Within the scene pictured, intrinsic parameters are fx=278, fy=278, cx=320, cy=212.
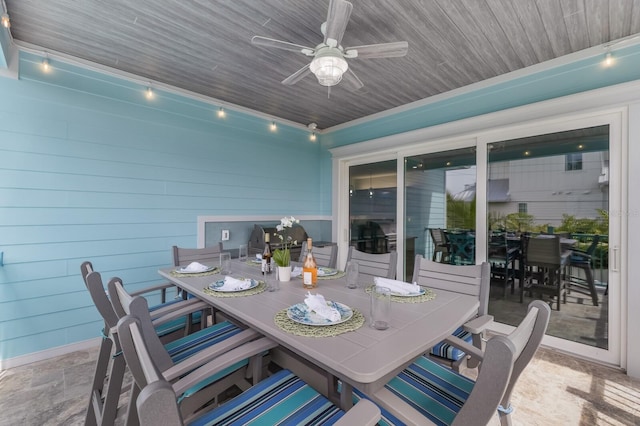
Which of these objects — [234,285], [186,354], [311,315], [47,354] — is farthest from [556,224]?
[47,354]

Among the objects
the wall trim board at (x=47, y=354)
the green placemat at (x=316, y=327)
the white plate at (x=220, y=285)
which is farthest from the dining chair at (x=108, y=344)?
the wall trim board at (x=47, y=354)

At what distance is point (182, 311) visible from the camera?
1.69 meters

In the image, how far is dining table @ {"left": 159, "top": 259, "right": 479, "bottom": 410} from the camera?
95 centimetres

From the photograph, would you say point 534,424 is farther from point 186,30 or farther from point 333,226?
point 186,30

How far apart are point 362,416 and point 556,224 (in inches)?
115

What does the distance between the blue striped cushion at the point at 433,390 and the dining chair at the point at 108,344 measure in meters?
1.27

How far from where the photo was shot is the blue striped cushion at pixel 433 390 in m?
1.09

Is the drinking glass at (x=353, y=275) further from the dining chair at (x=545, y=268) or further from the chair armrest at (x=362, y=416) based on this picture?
the dining chair at (x=545, y=268)

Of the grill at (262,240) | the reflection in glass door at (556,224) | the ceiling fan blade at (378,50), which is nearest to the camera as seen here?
the ceiling fan blade at (378,50)

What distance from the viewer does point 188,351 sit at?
4.88 feet

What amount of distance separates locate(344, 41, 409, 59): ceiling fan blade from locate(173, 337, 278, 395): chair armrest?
1.93m

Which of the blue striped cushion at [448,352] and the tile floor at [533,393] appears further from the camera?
the tile floor at [533,393]

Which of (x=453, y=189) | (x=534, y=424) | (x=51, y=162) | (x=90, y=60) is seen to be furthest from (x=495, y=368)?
(x=90, y=60)

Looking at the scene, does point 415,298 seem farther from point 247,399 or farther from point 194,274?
point 194,274
